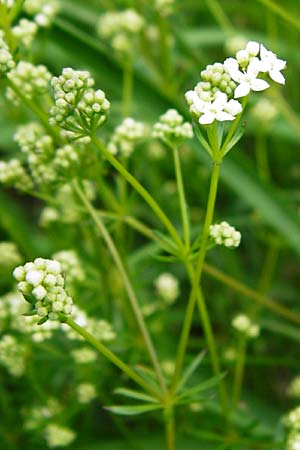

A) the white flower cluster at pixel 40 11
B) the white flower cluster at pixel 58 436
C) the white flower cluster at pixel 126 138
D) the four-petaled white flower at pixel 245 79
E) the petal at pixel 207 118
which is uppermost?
the white flower cluster at pixel 40 11

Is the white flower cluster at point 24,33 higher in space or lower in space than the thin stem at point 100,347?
higher

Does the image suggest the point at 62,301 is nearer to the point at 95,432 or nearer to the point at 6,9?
the point at 6,9

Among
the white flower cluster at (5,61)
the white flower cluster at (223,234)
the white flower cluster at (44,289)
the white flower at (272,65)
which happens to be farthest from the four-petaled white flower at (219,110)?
the white flower cluster at (5,61)

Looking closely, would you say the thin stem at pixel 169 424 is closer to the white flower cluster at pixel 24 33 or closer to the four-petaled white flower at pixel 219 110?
the four-petaled white flower at pixel 219 110

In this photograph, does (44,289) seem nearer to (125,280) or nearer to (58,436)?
(125,280)

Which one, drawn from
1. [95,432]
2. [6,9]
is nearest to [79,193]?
[6,9]

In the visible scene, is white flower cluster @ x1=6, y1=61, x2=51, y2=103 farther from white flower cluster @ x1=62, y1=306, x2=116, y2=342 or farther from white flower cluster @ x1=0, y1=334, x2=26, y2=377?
white flower cluster @ x1=0, y1=334, x2=26, y2=377

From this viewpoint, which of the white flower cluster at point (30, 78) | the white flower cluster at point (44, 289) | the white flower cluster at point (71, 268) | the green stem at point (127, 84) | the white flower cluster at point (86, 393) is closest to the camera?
the white flower cluster at point (44, 289)

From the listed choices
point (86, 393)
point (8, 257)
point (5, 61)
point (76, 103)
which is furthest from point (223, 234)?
point (8, 257)
